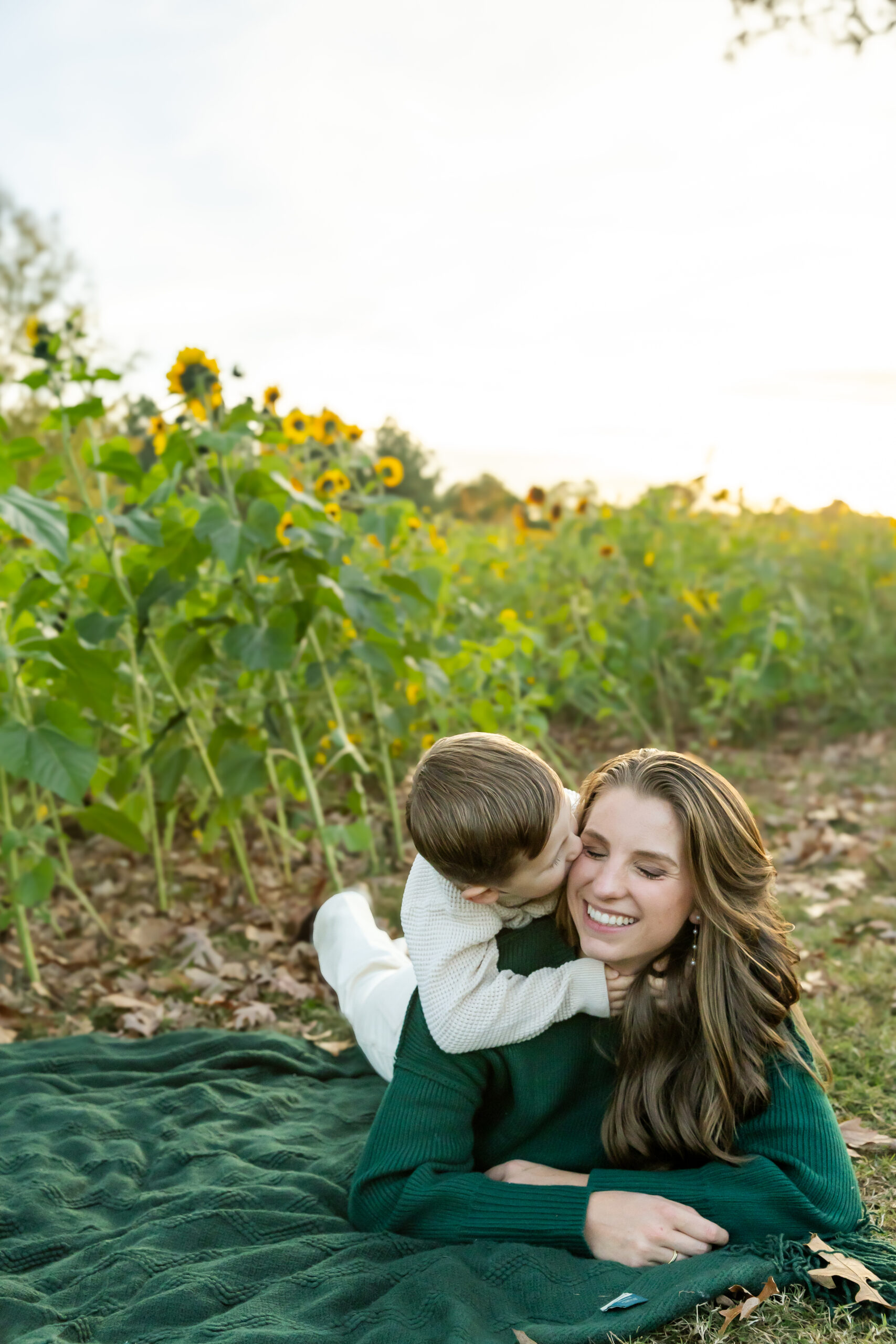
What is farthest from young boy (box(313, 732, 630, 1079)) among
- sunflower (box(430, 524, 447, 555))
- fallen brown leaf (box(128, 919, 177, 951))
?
sunflower (box(430, 524, 447, 555))

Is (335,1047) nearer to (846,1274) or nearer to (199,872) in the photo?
(199,872)

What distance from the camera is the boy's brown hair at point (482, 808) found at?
6.31ft

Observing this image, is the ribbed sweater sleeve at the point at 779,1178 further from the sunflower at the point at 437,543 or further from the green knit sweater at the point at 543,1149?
the sunflower at the point at 437,543

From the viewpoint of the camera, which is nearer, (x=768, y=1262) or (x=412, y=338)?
(x=768, y=1262)

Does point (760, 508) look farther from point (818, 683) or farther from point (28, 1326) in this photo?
point (28, 1326)

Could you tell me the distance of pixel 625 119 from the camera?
6023 mm

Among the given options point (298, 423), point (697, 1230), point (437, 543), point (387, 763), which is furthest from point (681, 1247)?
point (437, 543)

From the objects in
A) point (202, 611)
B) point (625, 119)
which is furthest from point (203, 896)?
point (625, 119)

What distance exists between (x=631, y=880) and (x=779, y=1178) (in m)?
0.57

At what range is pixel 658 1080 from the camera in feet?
6.92

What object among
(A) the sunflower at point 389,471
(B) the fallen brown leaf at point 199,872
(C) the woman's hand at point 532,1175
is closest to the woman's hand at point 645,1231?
(C) the woman's hand at point 532,1175

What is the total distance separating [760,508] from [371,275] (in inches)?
118

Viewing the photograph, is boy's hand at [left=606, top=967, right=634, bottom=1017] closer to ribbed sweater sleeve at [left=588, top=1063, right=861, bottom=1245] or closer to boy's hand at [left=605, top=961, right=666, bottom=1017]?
boy's hand at [left=605, top=961, right=666, bottom=1017]

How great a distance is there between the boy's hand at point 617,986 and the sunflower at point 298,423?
3.32 metres
